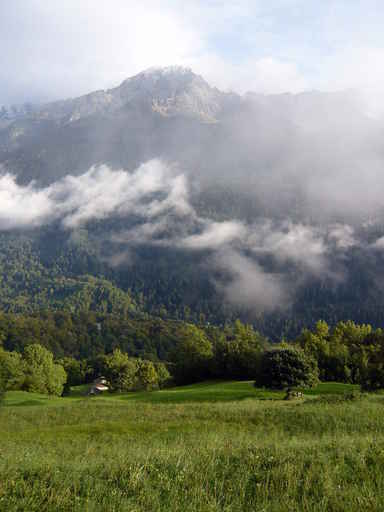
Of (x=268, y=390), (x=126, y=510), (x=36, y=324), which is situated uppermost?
(x=36, y=324)

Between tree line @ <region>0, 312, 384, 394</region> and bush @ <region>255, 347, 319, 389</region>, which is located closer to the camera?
bush @ <region>255, 347, 319, 389</region>

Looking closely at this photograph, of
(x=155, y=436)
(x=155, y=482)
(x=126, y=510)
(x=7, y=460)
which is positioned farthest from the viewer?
(x=155, y=436)

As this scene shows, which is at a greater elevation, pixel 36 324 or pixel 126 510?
pixel 36 324

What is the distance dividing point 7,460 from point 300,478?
299 inches

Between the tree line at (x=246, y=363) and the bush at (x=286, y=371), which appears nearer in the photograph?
the bush at (x=286, y=371)

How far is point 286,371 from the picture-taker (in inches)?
1743

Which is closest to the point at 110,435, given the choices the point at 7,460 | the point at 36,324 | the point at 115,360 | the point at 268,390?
the point at 7,460

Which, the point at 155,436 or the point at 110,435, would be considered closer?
the point at 155,436

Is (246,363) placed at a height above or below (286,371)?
below

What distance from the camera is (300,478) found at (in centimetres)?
835

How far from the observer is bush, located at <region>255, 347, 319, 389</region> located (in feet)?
145

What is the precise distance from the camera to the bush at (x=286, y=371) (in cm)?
4428

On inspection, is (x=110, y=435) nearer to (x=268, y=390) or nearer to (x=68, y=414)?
(x=68, y=414)

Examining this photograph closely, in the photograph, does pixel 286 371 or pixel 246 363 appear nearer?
pixel 286 371
